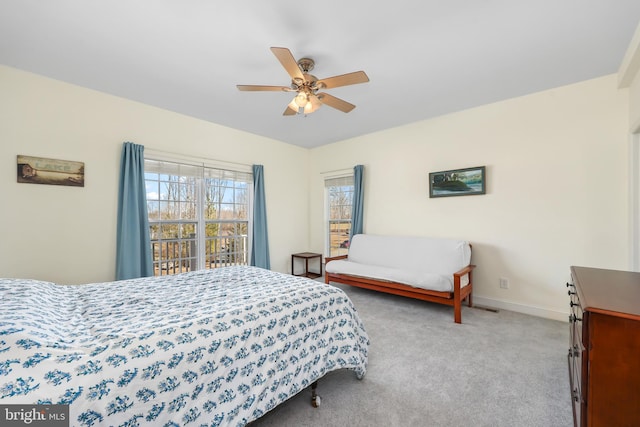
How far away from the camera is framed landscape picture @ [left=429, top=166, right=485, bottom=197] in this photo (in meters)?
3.54

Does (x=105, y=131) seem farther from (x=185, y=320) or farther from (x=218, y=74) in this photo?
(x=185, y=320)

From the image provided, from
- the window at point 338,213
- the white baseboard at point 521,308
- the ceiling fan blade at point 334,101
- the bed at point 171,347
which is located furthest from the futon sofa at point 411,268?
the ceiling fan blade at point 334,101

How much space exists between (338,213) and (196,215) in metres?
2.54

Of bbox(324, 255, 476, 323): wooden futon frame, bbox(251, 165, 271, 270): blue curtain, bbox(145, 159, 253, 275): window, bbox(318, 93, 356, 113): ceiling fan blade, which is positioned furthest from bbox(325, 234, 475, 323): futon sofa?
bbox(318, 93, 356, 113): ceiling fan blade

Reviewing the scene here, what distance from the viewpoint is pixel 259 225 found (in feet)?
15.0

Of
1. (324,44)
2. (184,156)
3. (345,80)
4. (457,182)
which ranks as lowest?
(457,182)

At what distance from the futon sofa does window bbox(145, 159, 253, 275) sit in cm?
167

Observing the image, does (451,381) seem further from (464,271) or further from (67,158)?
(67,158)

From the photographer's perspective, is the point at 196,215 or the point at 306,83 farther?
the point at 196,215

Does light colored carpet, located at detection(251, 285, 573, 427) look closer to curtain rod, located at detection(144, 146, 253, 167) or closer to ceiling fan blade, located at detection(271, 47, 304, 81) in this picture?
ceiling fan blade, located at detection(271, 47, 304, 81)

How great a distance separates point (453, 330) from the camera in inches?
111

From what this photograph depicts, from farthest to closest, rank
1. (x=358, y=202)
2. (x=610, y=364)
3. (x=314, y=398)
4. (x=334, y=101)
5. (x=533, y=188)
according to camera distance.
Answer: (x=358, y=202), (x=533, y=188), (x=334, y=101), (x=314, y=398), (x=610, y=364)

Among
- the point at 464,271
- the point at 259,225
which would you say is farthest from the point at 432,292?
the point at 259,225

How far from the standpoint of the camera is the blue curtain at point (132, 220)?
10.3 feet
